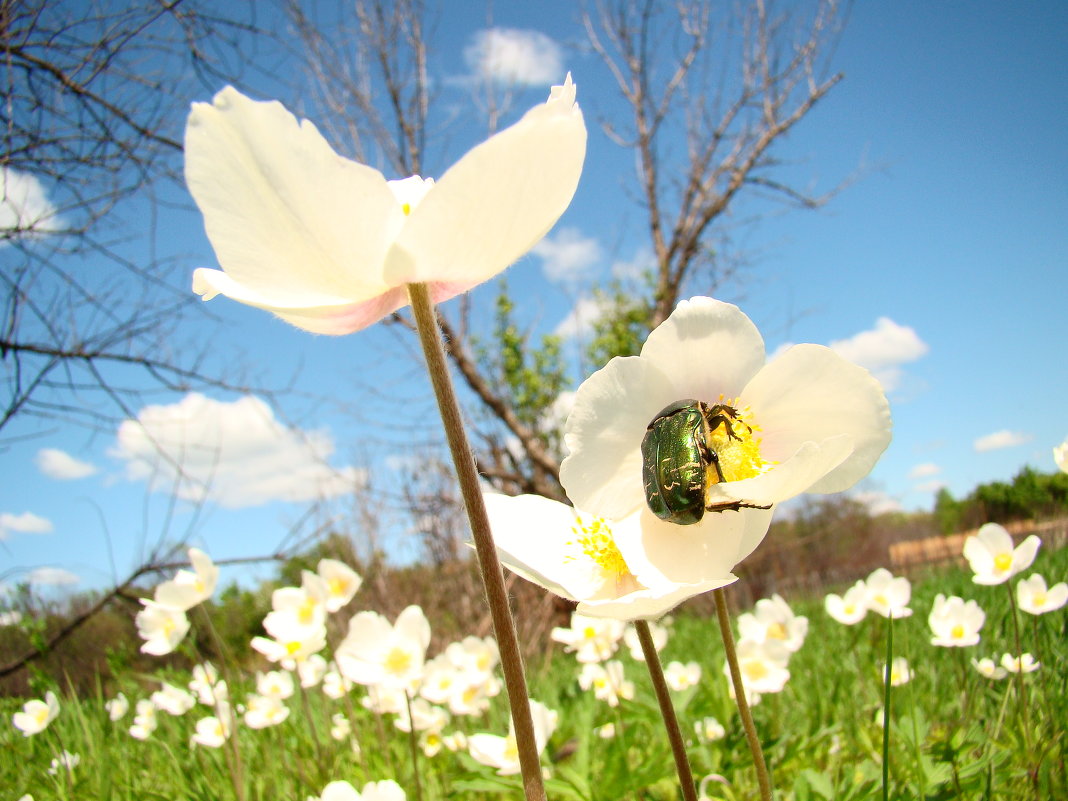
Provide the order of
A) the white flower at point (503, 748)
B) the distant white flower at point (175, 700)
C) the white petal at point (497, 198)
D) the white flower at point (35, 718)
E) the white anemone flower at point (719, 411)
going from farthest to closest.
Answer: the distant white flower at point (175, 700) < the white flower at point (35, 718) < the white flower at point (503, 748) < the white anemone flower at point (719, 411) < the white petal at point (497, 198)

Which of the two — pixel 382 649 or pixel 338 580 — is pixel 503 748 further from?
pixel 338 580

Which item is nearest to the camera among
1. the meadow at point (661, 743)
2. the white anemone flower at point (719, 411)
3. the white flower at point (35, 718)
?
the white anemone flower at point (719, 411)

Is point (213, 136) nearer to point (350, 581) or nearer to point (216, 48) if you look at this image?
point (350, 581)

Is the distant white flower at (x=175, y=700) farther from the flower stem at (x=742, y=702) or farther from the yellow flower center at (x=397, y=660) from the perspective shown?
the flower stem at (x=742, y=702)

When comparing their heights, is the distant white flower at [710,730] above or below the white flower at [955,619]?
below

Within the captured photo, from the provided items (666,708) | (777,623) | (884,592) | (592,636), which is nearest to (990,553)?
(884,592)

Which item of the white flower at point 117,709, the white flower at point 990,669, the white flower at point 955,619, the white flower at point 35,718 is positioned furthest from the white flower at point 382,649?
the white flower at point 117,709
